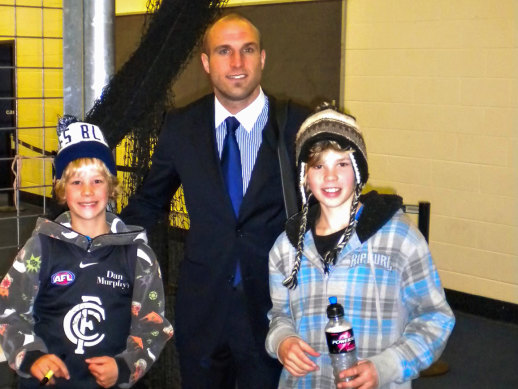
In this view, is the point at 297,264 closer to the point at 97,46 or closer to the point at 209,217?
the point at 209,217

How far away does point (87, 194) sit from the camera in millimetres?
2498

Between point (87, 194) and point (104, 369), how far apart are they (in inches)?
21.9

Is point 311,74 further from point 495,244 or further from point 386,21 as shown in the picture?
point 495,244

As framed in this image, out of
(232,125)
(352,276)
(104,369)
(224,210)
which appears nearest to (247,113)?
(232,125)

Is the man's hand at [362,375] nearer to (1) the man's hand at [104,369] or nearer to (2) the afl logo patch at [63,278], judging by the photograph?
(1) the man's hand at [104,369]

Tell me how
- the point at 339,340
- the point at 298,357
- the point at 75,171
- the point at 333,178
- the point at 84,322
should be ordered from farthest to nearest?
1. the point at 75,171
2. the point at 84,322
3. the point at 333,178
4. the point at 298,357
5. the point at 339,340

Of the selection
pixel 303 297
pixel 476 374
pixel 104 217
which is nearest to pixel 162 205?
pixel 104 217

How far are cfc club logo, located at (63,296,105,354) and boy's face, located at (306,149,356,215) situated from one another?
775mm

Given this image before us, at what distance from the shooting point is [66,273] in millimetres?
2449

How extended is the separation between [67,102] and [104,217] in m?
0.42

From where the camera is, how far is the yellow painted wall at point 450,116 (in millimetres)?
6121

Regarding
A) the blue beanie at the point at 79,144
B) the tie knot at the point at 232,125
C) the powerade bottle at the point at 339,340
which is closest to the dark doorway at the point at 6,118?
the tie knot at the point at 232,125

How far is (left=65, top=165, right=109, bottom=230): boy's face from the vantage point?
251 cm

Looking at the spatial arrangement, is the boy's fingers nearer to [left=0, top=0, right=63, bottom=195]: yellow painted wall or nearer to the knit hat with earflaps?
the knit hat with earflaps
